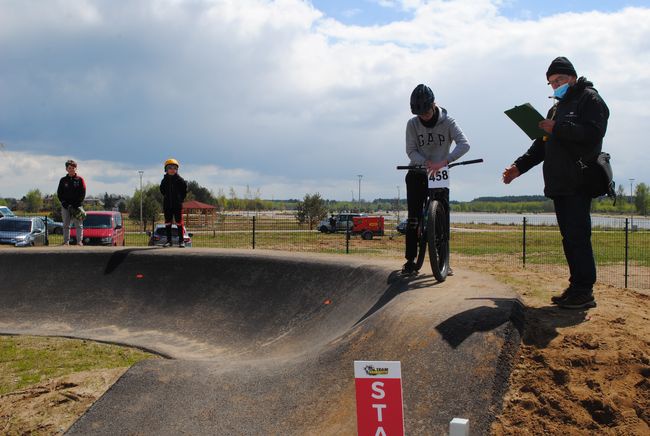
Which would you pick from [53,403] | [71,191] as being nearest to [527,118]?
[53,403]

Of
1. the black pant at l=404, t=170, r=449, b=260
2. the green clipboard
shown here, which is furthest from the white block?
the black pant at l=404, t=170, r=449, b=260

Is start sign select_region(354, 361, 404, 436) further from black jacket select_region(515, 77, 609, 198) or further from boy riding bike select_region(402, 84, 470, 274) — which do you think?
boy riding bike select_region(402, 84, 470, 274)

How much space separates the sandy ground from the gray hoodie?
1.95m

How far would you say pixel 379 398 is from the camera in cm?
267

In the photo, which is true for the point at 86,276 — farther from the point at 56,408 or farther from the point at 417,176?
the point at 417,176

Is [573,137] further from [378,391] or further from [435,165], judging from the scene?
[378,391]

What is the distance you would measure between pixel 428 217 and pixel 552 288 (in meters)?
1.57

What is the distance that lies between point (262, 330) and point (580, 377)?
4.87 meters

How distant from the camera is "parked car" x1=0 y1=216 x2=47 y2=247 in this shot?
17.6 m

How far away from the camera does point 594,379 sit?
11.1 feet

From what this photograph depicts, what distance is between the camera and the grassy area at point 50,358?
619 cm

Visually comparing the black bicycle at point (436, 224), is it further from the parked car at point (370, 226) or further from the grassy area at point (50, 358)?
the parked car at point (370, 226)

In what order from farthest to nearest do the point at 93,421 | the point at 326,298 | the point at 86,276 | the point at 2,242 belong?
the point at 2,242
the point at 86,276
the point at 326,298
the point at 93,421

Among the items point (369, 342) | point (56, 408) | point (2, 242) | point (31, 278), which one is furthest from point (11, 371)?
point (2, 242)
